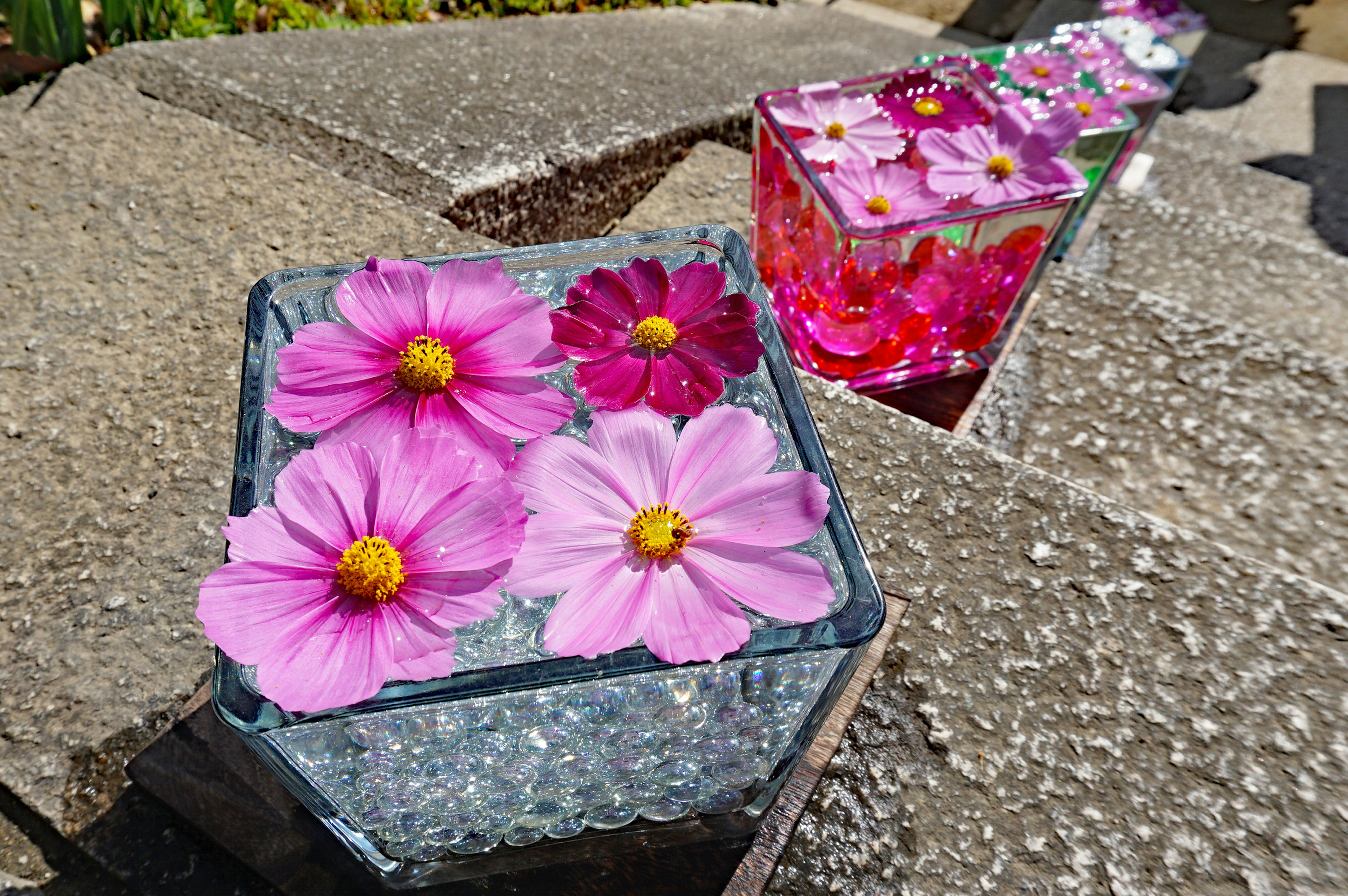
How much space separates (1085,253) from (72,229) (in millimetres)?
2429

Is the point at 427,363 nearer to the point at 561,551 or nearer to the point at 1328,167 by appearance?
the point at 561,551

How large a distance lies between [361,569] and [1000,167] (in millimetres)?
1105

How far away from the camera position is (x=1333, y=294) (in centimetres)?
247

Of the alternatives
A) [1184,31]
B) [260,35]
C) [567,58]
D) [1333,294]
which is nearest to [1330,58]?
[1184,31]

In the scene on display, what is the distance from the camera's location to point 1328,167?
4.24 meters

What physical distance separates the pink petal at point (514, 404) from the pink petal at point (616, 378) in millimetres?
22

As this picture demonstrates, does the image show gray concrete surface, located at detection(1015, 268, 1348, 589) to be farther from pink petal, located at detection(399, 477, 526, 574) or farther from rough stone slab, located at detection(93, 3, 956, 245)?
pink petal, located at detection(399, 477, 526, 574)

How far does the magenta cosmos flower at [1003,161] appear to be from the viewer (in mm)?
1304

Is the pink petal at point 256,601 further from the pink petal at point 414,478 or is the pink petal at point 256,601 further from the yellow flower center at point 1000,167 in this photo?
the yellow flower center at point 1000,167

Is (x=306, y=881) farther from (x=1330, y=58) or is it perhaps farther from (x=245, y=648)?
(x=1330, y=58)

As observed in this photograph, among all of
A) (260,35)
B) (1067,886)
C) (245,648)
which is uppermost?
(260,35)

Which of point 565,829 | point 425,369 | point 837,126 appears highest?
point 837,126

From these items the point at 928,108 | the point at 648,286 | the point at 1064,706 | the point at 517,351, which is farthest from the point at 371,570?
the point at 928,108

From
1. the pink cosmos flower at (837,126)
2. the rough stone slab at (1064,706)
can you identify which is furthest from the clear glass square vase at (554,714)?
the pink cosmos flower at (837,126)
